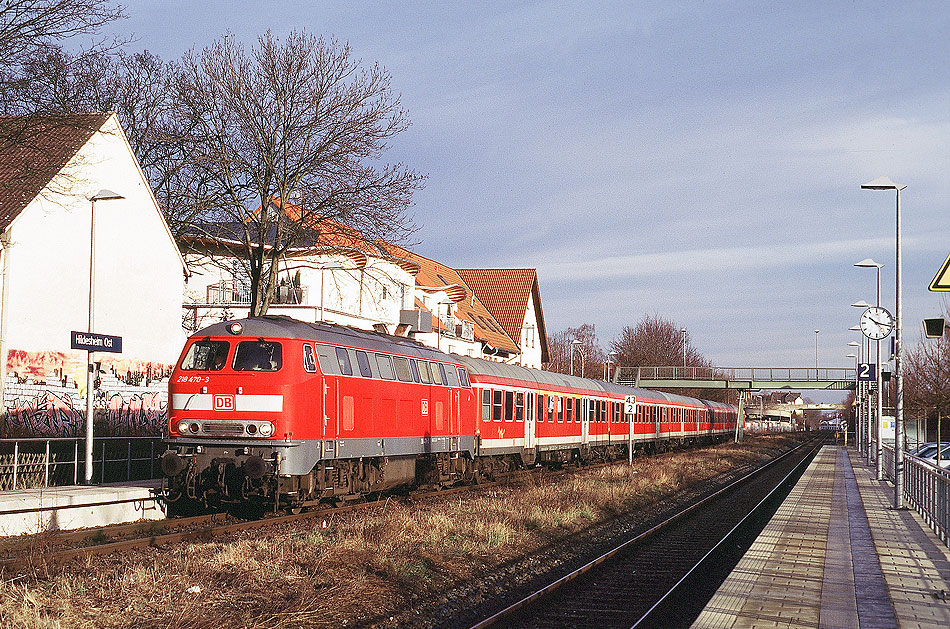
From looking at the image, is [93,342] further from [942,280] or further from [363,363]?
[942,280]

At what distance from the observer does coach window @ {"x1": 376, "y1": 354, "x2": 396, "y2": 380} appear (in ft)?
62.6

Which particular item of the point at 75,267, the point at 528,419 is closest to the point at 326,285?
the point at 528,419

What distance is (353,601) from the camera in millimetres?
10172

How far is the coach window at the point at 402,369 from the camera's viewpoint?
786 inches

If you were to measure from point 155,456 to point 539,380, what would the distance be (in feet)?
41.6

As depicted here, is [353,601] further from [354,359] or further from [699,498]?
[699,498]

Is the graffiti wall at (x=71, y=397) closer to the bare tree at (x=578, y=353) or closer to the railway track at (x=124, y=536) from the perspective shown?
the railway track at (x=124, y=536)

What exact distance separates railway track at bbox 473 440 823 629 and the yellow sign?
4231 mm

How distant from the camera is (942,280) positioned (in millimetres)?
7883

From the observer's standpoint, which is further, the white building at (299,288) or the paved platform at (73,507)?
the white building at (299,288)

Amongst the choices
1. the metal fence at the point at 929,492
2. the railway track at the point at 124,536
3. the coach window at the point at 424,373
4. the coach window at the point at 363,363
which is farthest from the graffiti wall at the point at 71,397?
the metal fence at the point at 929,492

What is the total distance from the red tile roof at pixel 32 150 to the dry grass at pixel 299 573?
32.8 feet

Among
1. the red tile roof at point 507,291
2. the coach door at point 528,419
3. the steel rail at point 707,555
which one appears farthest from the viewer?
the red tile roof at point 507,291

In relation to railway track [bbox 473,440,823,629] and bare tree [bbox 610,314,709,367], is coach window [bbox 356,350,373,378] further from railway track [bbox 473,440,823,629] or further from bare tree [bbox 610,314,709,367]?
bare tree [bbox 610,314,709,367]
